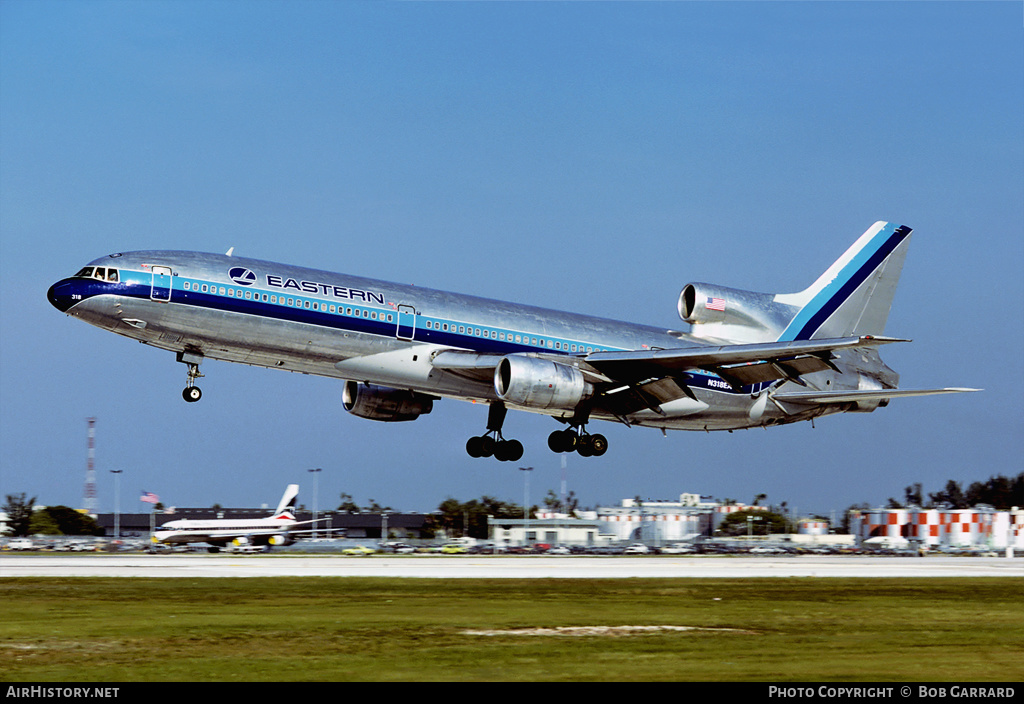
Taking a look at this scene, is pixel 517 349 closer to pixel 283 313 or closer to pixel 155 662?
pixel 283 313

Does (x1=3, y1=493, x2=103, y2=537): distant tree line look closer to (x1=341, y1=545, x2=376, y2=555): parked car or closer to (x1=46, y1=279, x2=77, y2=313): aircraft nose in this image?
(x1=341, y1=545, x2=376, y2=555): parked car

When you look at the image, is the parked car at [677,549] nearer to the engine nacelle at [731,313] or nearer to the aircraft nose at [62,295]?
the engine nacelle at [731,313]

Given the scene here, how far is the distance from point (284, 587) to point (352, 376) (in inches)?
290

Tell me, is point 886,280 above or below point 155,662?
above

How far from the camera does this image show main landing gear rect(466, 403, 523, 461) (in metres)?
47.7

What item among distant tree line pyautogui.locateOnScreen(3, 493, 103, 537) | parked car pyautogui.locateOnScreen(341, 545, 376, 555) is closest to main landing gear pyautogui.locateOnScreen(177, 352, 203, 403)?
parked car pyautogui.locateOnScreen(341, 545, 376, 555)

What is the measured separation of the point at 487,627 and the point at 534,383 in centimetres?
1347

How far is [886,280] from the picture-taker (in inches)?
2116

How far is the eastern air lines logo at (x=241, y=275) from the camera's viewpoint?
124 ft

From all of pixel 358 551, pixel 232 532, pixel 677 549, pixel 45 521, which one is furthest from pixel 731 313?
pixel 45 521

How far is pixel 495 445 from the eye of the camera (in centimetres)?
4816

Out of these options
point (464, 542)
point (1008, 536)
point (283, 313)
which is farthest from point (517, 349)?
point (1008, 536)

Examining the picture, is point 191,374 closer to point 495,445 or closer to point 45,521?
point 495,445
